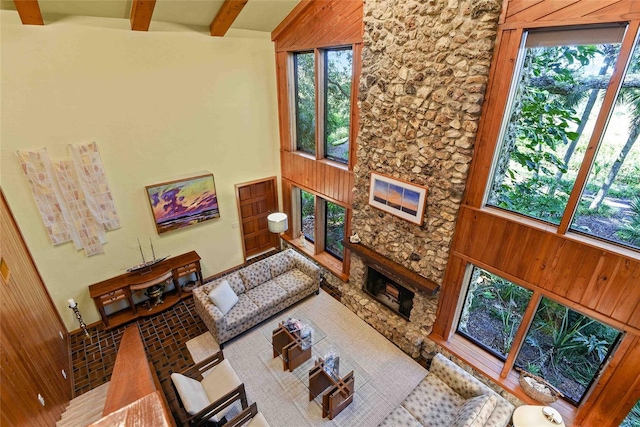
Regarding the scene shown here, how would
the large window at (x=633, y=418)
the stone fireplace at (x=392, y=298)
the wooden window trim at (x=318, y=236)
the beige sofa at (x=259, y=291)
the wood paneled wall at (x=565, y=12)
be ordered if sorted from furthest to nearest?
the wooden window trim at (x=318, y=236) → the beige sofa at (x=259, y=291) → the stone fireplace at (x=392, y=298) → the large window at (x=633, y=418) → the wood paneled wall at (x=565, y=12)

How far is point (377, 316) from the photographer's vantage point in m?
5.98

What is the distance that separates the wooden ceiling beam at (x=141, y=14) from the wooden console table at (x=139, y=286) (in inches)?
171

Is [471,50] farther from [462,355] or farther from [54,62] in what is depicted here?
[54,62]

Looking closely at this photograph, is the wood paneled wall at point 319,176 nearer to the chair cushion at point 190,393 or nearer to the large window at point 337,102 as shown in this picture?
the large window at point 337,102

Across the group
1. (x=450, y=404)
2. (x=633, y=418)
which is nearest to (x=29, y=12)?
(x=450, y=404)

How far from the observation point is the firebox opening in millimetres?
5691

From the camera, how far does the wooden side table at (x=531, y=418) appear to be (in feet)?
10.8

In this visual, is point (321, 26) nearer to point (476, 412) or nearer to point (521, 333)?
point (521, 333)

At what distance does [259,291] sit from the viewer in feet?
20.9

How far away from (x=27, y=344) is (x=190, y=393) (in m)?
1.97

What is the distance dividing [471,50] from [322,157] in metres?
3.56

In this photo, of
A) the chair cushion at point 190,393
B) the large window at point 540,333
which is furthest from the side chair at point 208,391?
the large window at point 540,333

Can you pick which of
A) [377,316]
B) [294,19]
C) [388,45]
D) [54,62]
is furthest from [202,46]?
[377,316]

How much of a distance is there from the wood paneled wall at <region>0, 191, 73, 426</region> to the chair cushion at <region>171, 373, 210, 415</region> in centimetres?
135
